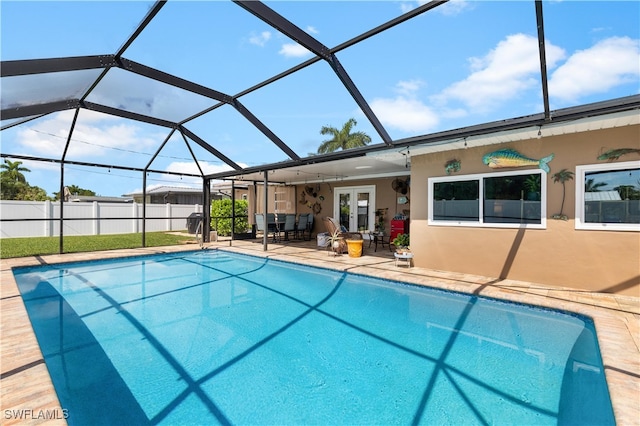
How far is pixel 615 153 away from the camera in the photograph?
15.0 ft

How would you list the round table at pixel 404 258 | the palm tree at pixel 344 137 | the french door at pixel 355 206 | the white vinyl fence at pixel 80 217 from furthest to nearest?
the palm tree at pixel 344 137
the white vinyl fence at pixel 80 217
the french door at pixel 355 206
the round table at pixel 404 258

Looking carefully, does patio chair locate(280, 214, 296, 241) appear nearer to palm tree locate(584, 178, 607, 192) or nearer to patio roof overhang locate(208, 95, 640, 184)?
patio roof overhang locate(208, 95, 640, 184)

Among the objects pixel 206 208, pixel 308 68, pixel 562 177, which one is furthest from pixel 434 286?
pixel 206 208

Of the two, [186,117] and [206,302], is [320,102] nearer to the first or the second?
[186,117]

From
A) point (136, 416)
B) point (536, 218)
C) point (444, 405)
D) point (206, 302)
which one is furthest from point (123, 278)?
point (536, 218)

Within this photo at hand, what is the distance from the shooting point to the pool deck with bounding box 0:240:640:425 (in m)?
2.05

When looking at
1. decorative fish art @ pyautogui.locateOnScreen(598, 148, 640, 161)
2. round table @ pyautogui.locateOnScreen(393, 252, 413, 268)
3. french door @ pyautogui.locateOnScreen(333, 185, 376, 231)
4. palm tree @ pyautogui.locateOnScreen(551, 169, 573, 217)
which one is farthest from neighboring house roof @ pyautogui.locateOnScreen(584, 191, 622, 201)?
french door @ pyautogui.locateOnScreen(333, 185, 376, 231)

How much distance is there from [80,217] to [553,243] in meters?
19.2

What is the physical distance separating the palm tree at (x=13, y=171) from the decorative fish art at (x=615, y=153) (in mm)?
30788

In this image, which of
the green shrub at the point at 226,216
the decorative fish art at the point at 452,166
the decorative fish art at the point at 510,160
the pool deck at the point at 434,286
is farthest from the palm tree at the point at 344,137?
the decorative fish art at the point at 510,160

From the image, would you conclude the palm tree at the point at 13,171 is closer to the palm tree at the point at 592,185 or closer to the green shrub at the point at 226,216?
the green shrub at the point at 226,216

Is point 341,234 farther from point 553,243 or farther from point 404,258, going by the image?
point 553,243

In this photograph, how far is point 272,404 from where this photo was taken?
250 cm

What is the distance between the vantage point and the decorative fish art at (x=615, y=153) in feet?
14.7
